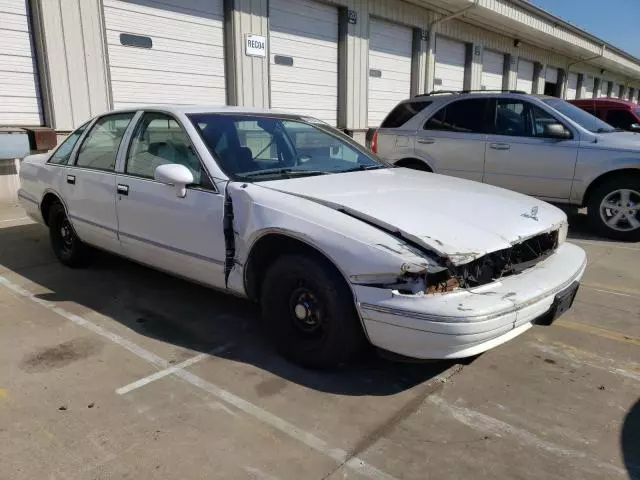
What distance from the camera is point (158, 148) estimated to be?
4.13m

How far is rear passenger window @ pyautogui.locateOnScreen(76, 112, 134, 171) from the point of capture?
14.8ft

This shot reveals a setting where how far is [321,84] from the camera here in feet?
42.3

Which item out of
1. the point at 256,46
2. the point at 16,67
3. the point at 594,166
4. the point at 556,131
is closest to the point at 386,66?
the point at 256,46

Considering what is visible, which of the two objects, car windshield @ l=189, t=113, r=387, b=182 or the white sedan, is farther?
car windshield @ l=189, t=113, r=387, b=182

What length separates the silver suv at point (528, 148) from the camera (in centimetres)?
667

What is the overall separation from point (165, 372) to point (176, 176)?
1.26m

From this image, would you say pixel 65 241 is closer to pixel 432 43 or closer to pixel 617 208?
pixel 617 208

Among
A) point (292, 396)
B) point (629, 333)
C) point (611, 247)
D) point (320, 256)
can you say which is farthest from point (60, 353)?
A: point (611, 247)

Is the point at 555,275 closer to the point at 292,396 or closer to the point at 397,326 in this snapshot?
the point at 397,326

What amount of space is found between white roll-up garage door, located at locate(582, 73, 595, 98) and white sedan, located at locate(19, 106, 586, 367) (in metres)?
29.7

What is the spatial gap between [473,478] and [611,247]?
5107mm

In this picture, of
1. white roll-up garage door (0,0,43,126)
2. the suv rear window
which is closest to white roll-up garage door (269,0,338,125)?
the suv rear window

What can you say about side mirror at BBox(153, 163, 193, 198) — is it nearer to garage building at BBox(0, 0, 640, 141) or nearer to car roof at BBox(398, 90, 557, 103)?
car roof at BBox(398, 90, 557, 103)

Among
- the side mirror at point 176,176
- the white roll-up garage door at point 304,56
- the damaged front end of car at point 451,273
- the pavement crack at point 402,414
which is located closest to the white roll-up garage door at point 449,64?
the white roll-up garage door at point 304,56
